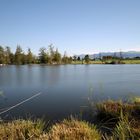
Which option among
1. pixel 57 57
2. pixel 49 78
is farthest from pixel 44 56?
pixel 49 78

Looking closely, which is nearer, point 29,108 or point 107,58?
point 29,108

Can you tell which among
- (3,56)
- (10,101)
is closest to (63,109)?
(10,101)

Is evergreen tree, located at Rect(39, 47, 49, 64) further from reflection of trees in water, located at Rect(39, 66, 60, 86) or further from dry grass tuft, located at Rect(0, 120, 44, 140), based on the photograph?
dry grass tuft, located at Rect(0, 120, 44, 140)

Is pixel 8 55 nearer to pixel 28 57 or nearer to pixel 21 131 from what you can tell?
pixel 28 57

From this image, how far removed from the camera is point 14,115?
11242mm

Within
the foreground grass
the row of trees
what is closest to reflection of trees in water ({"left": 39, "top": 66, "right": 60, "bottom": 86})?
the foreground grass

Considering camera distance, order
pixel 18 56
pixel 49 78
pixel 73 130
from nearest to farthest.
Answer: pixel 73 130 → pixel 49 78 → pixel 18 56

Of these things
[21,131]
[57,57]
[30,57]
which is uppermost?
[30,57]

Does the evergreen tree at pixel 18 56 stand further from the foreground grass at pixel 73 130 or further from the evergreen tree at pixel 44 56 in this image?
the foreground grass at pixel 73 130

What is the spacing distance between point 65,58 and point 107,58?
113 feet

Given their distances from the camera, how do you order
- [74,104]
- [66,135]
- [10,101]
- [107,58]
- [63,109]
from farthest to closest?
[107,58], [10,101], [74,104], [63,109], [66,135]

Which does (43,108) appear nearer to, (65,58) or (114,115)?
(114,115)

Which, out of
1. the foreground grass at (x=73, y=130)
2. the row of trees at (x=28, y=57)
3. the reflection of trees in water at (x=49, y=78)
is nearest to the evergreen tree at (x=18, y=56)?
the row of trees at (x=28, y=57)

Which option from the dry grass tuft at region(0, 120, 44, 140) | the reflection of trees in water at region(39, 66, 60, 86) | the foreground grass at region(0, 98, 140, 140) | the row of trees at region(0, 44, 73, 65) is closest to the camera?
the foreground grass at region(0, 98, 140, 140)
